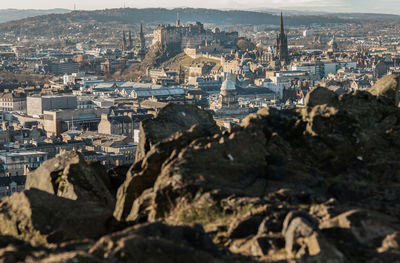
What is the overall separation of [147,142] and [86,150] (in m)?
51.7

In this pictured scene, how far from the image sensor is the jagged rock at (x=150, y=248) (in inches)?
416

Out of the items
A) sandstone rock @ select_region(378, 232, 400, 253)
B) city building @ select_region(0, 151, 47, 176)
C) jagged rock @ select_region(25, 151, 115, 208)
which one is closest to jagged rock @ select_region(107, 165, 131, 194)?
jagged rock @ select_region(25, 151, 115, 208)

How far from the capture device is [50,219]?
558 inches

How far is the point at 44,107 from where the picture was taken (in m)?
101

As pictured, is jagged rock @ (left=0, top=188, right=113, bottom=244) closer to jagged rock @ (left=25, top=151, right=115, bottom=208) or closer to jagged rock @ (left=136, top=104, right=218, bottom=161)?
jagged rock @ (left=25, top=151, right=115, bottom=208)

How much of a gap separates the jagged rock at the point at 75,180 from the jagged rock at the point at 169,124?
2.86 ft

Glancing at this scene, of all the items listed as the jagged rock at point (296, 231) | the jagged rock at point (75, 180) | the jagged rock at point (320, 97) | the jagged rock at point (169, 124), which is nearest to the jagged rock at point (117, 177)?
the jagged rock at point (75, 180)

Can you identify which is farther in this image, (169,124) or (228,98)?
(228,98)

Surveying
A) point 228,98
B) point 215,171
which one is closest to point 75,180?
point 215,171

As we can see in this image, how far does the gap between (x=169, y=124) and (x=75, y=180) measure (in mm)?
2241

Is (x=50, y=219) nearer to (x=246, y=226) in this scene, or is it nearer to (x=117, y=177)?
Answer: (x=246, y=226)

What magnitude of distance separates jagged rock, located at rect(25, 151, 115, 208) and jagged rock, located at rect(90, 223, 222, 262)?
5.36 m

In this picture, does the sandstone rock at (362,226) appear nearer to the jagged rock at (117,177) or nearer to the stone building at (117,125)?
the jagged rock at (117,177)

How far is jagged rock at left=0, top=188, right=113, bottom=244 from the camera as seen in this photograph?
1388cm
